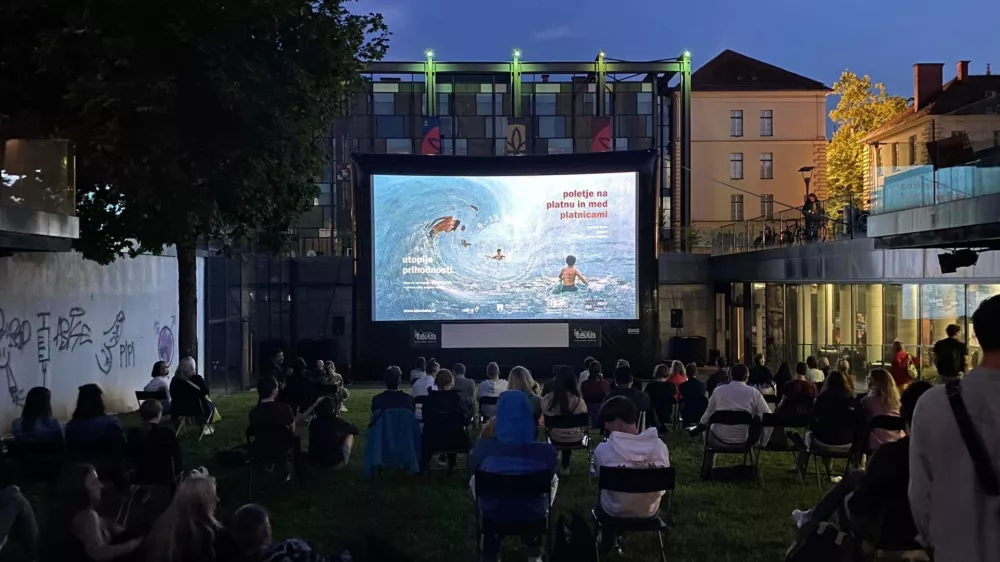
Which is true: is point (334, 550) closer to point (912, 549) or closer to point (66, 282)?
point (912, 549)

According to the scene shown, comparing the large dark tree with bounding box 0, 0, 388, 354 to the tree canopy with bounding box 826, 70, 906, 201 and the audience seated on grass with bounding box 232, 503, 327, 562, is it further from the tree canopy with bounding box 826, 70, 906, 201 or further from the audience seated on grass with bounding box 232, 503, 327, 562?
the tree canopy with bounding box 826, 70, 906, 201

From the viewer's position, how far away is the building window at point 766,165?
1652 inches

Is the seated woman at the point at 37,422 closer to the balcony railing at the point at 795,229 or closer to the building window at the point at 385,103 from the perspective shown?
the balcony railing at the point at 795,229

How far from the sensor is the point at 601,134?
33.6m

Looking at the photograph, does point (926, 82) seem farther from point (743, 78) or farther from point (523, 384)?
point (523, 384)

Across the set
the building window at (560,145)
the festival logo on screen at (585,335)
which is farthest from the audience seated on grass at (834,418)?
the building window at (560,145)

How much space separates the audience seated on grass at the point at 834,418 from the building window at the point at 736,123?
36.8 m

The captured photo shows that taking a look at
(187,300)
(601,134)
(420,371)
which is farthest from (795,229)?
(601,134)

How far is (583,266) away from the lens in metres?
15.5

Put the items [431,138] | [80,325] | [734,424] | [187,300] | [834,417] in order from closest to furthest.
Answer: [834,417], [734,424], [80,325], [187,300], [431,138]

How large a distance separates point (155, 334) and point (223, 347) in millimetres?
2330

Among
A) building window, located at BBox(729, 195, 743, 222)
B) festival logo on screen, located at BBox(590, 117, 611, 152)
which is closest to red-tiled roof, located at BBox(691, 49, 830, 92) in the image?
building window, located at BBox(729, 195, 743, 222)

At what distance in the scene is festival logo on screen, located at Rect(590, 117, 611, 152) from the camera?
33.5 m

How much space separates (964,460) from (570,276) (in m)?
13.3
